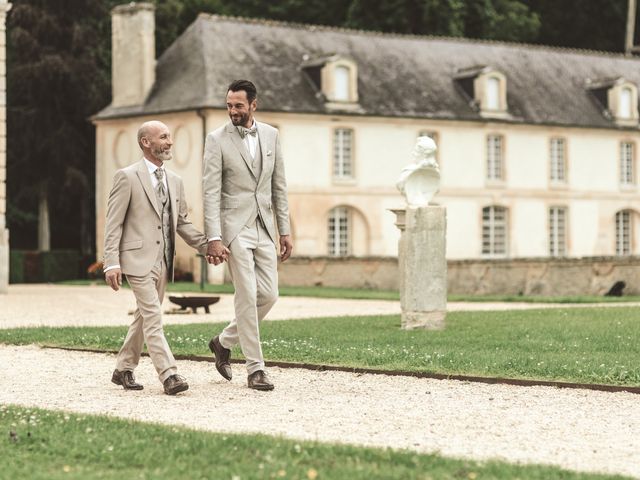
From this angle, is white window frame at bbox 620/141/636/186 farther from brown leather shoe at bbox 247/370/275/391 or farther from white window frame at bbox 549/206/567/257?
brown leather shoe at bbox 247/370/275/391

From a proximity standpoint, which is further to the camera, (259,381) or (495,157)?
(495,157)

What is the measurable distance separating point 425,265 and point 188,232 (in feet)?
21.7

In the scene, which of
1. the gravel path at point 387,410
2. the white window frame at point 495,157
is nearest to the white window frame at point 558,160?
the white window frame at point 495,157

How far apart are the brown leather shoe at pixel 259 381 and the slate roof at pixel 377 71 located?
2890 cm

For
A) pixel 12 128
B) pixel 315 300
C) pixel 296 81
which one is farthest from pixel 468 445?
pixel 12 128

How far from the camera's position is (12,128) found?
4491 centimetres

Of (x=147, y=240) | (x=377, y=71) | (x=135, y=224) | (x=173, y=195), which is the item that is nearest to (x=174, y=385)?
(x=147, y=240)

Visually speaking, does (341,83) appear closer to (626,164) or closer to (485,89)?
(485,89)

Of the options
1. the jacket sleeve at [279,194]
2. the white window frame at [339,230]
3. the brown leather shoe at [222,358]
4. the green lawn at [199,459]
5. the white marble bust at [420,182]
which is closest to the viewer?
the green lawn at [199,459]

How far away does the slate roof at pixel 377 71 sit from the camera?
4038 centimetres

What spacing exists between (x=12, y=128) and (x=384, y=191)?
12011mm

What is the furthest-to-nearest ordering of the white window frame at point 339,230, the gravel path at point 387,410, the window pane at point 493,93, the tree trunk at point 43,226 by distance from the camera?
the tree trunk at point 43,226 < the window pane at point 493,93 < the white window frame at point 339,230 < the gravel path at point 387,410

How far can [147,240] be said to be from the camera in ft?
34.1

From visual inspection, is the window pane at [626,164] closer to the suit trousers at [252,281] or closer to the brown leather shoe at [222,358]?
the brown leather shoe at [222,358]
